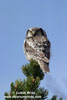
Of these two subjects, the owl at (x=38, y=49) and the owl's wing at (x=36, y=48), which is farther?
the owl's wing at (x=36, y=48)

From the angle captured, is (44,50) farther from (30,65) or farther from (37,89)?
(37,89)

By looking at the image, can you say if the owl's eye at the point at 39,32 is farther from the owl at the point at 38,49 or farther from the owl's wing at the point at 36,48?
the owl's wing at the point at 36,48

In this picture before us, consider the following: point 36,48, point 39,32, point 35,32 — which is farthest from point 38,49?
point 39,32

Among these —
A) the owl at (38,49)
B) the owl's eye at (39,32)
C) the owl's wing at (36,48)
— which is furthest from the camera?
the owl's eye at (39,32)

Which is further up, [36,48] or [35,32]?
[35,32]

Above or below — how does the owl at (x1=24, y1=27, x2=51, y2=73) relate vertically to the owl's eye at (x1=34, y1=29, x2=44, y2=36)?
below

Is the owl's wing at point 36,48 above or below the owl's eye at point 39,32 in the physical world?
below

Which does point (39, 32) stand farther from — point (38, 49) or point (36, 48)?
point (38, 49)

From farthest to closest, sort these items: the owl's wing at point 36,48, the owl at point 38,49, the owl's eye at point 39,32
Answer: the owl's eye at point 39,32, the owl's wing at point 36,48, the owl at point 38,49

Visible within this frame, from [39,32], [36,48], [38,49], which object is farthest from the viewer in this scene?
[39,32]

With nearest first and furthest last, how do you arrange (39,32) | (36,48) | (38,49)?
(38,49), (36,48), (39,32)

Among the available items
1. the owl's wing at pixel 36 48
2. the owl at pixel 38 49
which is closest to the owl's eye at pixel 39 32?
the owl at pixel 38 49

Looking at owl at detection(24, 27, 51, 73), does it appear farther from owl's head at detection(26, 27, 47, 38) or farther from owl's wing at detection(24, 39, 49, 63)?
owl's head at detection(26, 27, 47, 38)

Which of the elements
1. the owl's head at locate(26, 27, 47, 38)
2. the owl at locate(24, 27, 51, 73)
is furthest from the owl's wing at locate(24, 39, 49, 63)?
the owl's head at locate(26, 27, 47, 38)
